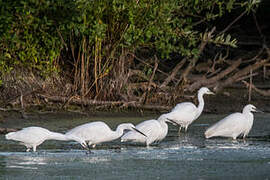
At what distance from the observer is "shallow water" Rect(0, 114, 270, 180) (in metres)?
7.41

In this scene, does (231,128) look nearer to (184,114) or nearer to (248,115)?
(248,115)

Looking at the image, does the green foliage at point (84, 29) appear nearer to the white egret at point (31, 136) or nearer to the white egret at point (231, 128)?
the white egret at point (231, 128)

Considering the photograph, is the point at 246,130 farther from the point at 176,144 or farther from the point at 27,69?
the point at 27,69

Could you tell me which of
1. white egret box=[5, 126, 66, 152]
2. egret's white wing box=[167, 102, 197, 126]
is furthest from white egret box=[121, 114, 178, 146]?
egret's white wing box=[167, 102, 197, 126]

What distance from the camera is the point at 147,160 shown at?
8.30m

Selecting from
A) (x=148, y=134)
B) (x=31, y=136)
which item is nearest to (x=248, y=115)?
(x=148, y=134)

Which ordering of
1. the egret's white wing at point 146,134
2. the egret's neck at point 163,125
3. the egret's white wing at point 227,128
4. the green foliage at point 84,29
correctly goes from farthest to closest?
the green foliage at point 84,29, the egret's white wing at point 227,128, the egret's neck at point 163,125, the egret's white wing at point 146,134

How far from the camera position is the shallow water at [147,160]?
741cm

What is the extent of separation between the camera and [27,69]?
13.2 m

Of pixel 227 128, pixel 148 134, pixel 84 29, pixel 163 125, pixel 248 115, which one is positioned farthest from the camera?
pixel 84 29

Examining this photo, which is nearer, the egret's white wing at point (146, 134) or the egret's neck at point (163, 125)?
the egret's white wing at point (146, 134)

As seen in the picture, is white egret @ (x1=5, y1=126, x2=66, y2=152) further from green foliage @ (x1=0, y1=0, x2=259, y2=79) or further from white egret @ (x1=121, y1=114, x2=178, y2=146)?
green foliage @ (x1=0, y1=0, x2=259, y2=79)

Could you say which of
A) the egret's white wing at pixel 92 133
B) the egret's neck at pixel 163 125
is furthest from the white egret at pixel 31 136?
the egret's neck at pixel 163 125

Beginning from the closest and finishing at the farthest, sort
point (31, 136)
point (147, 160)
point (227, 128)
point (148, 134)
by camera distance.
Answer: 1. point (147, 160)
2. point (31, 136)
3. point (148, 134)
4. point (227, 128)
